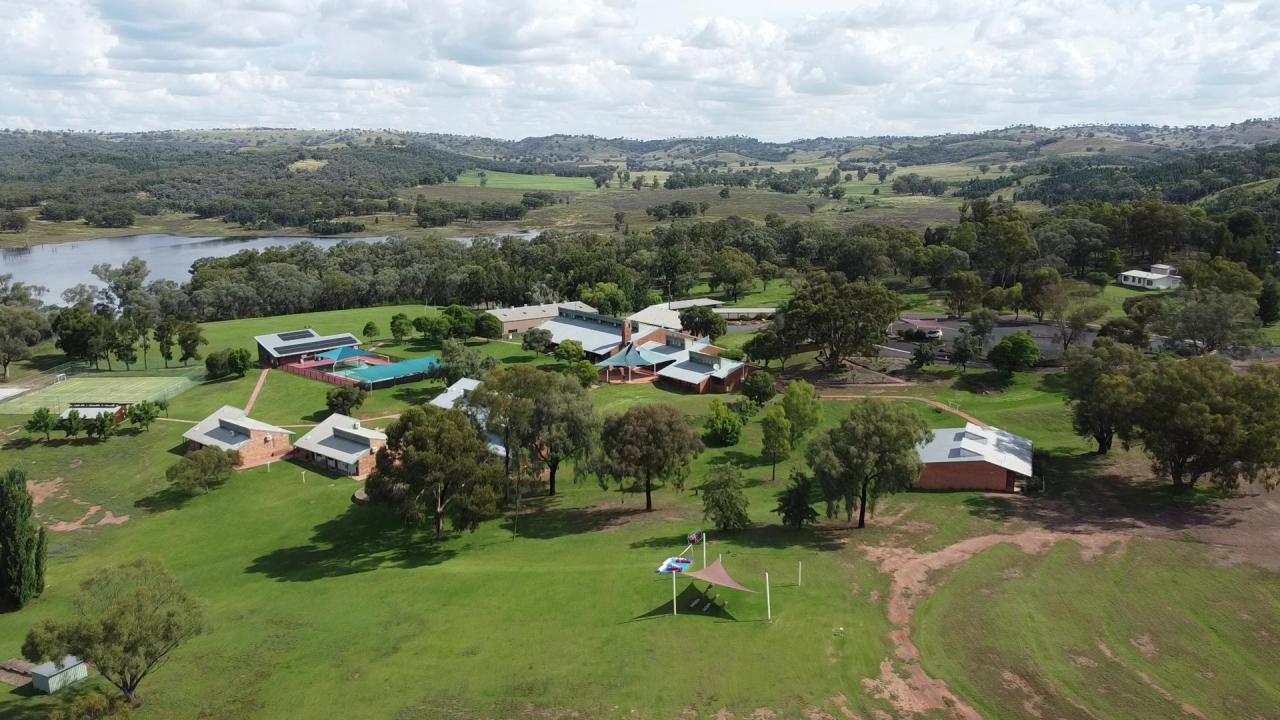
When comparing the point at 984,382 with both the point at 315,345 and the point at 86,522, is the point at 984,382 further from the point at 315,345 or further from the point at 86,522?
the point at 86,522

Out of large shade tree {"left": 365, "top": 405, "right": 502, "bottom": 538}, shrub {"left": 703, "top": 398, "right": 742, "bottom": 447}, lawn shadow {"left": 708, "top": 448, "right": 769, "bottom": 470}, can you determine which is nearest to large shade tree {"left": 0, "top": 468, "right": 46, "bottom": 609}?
large shade tree {"left": 365, "top": 405, "right": 502, "bottom": 538}

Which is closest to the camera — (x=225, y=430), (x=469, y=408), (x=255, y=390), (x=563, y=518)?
(x=563, y=518)

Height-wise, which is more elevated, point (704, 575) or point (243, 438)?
point (704, 575)

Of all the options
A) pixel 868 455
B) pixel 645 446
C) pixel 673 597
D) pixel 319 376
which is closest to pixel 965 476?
pixel 868 455

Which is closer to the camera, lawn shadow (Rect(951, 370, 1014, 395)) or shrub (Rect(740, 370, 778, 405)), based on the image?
shrub (Rect(740, 370, 778, 405))

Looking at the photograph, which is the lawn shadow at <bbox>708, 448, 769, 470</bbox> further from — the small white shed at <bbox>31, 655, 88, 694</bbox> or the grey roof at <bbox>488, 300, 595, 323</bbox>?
the grey roof at <bbox>488, 300, 595, 323</bbox>

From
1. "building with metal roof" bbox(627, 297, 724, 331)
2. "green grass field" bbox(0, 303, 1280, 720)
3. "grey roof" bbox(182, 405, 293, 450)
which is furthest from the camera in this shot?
"building with metal roof" bbox(627, 297, 724, 331)

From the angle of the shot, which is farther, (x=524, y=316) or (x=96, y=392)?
(x=524, y=316)
